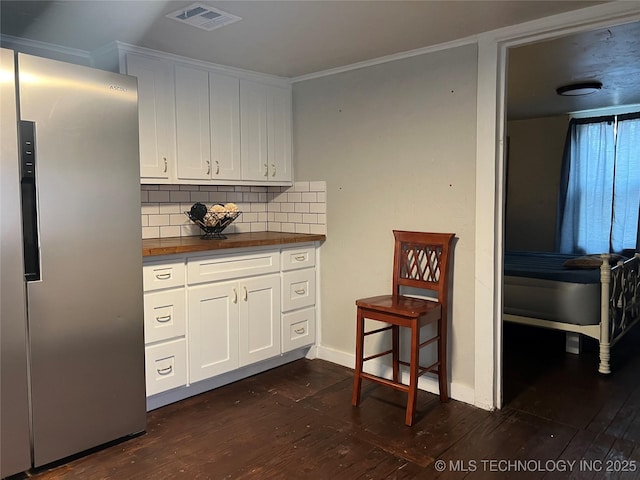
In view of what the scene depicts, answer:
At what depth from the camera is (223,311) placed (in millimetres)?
3119

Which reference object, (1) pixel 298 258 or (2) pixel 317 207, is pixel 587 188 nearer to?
(2) pixel 317 207

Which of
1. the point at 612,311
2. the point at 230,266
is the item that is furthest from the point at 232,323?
the point at 612,311

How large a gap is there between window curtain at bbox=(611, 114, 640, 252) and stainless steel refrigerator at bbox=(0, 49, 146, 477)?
17.1 ft

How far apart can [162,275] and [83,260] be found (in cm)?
54

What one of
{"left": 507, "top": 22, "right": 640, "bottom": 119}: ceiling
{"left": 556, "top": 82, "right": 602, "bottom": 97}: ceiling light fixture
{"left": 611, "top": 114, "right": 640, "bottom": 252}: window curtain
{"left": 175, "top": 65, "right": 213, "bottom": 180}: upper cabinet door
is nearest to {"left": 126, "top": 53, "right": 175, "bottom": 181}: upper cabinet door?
{"left": 175, "top": 65, "right": 213, "bottom": 180}: upper cabinet door

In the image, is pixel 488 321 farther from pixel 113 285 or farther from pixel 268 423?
pixel 113 285

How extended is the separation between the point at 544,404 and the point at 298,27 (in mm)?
2489

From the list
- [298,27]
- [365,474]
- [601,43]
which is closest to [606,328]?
[601,43]

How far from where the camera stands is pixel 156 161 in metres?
3.08

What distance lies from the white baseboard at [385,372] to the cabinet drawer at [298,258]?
2.13 feet

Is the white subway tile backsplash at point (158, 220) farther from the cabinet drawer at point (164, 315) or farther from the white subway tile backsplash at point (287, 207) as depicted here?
the white subway tile backsplash at point (287, 207)

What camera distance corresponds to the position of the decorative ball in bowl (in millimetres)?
3322

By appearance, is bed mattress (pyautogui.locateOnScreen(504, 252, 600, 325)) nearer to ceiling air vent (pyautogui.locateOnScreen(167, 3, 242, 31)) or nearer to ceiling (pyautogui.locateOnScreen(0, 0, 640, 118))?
ceiling (pyautogui.locateOnScreen(0, 0, 640, 118))

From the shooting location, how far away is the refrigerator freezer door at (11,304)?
80.7 inches
